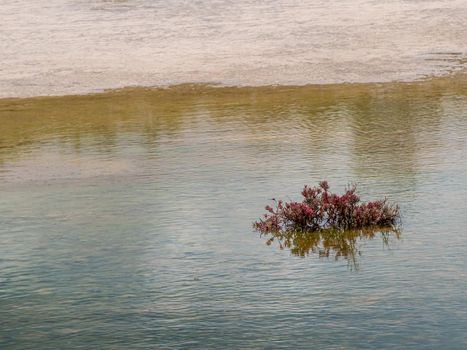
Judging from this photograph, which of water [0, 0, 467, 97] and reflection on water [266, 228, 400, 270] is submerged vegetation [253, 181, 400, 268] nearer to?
reflection on water [266, 228, 400, 270]

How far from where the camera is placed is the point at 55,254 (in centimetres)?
1196

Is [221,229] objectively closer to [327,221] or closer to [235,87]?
[327,221]

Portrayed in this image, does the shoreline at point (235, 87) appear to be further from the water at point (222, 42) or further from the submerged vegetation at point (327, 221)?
the submerged vegetation at point (327, 221)

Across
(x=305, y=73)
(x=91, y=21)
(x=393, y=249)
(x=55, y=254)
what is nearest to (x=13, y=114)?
(x=305, y=73)

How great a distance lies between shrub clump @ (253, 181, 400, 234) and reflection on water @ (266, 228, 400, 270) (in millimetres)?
98

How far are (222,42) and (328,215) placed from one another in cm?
1651

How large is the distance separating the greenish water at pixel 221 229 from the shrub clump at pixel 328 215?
0.30 metres

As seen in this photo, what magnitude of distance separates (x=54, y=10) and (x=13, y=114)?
985cm

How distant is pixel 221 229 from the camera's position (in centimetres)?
1256

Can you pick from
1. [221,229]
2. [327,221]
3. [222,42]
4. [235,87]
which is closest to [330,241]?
[327,221]

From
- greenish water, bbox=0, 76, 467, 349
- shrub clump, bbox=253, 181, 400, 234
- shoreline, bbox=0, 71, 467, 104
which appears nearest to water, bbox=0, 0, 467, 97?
shoreline, bbox=0, 71, 467, 104

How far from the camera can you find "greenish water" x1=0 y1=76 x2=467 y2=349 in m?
9.49

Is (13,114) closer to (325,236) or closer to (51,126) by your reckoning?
(51,126)

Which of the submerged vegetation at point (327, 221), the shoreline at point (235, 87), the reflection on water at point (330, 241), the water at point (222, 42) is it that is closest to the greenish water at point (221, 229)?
the reflection on water at point (330, 241)
